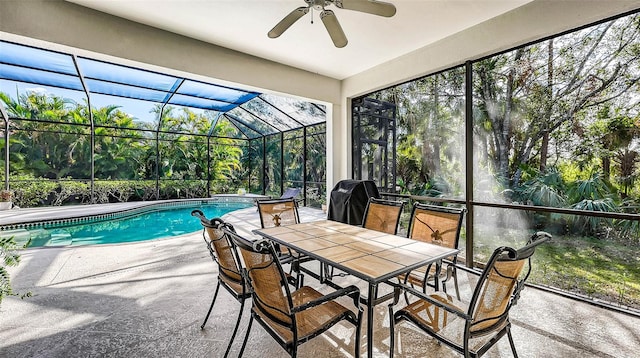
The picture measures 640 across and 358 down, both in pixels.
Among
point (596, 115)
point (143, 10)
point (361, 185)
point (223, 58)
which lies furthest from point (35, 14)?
point (596, 115)

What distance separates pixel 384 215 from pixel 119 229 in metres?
7.00

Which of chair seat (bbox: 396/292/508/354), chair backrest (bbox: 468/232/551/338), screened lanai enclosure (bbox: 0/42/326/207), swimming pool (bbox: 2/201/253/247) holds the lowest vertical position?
swimming pool (bbox: 2/201/253/247)

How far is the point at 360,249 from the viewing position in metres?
2.08

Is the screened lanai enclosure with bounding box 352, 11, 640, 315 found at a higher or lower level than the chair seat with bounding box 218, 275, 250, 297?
Result: higher

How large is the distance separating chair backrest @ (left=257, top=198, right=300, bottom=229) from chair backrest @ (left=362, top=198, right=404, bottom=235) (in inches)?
35.2

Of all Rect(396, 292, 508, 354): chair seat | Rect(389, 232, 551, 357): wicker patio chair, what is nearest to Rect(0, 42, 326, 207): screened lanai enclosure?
Rect(396, 292, 508, 354): chair seat

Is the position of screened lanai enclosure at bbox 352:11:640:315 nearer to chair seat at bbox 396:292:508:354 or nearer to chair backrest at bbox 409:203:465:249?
chair backrest at bbox 409:203:465:249

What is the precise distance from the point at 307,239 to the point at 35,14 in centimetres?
366

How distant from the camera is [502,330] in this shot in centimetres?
159

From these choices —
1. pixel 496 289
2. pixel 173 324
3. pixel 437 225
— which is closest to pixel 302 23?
pixel 437 225

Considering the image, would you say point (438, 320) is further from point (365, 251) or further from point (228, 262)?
point (228, 262)

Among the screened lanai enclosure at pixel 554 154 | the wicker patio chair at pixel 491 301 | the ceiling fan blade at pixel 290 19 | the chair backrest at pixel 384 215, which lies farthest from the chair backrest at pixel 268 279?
the screened lanai enclosure at pixel 554 154

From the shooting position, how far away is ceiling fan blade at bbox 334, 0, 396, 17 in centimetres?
222

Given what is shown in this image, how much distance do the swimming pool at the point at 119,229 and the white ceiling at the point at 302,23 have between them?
4753mm
